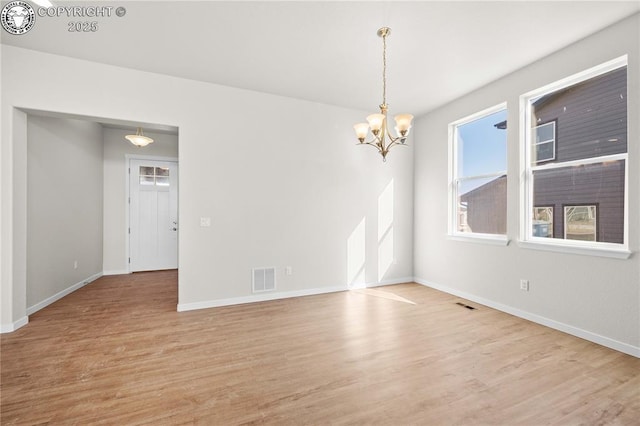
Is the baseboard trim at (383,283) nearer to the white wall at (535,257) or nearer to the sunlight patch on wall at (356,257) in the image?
the sunlight patch on wall at (356,257)

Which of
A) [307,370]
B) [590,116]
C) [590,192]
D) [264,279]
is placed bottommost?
[307,370]

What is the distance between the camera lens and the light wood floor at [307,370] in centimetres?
177

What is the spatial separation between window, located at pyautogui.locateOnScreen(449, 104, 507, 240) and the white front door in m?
5.71

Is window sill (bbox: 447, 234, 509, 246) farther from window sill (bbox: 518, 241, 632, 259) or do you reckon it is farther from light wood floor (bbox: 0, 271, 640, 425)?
light wood floor (bbox: 0, 271, 640, 425)

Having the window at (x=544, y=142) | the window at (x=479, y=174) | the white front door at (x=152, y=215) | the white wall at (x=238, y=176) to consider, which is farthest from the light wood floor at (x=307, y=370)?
the white front door at (x=152, y=215)

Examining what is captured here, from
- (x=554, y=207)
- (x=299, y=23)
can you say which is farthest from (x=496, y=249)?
(x=299, y=23)

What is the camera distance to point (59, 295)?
400 centimetres

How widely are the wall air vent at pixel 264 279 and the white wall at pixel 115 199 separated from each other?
11.6 feet

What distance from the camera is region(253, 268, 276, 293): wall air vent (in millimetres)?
4027

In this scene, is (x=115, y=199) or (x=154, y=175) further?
(x=154, y=175)

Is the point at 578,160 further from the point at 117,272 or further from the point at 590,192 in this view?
the point at 117,272

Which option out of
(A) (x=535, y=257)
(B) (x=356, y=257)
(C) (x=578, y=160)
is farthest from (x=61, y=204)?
(C) (x=578, y=160)

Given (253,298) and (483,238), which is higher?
(483,238)

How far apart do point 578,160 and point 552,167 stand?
0.80 feet
